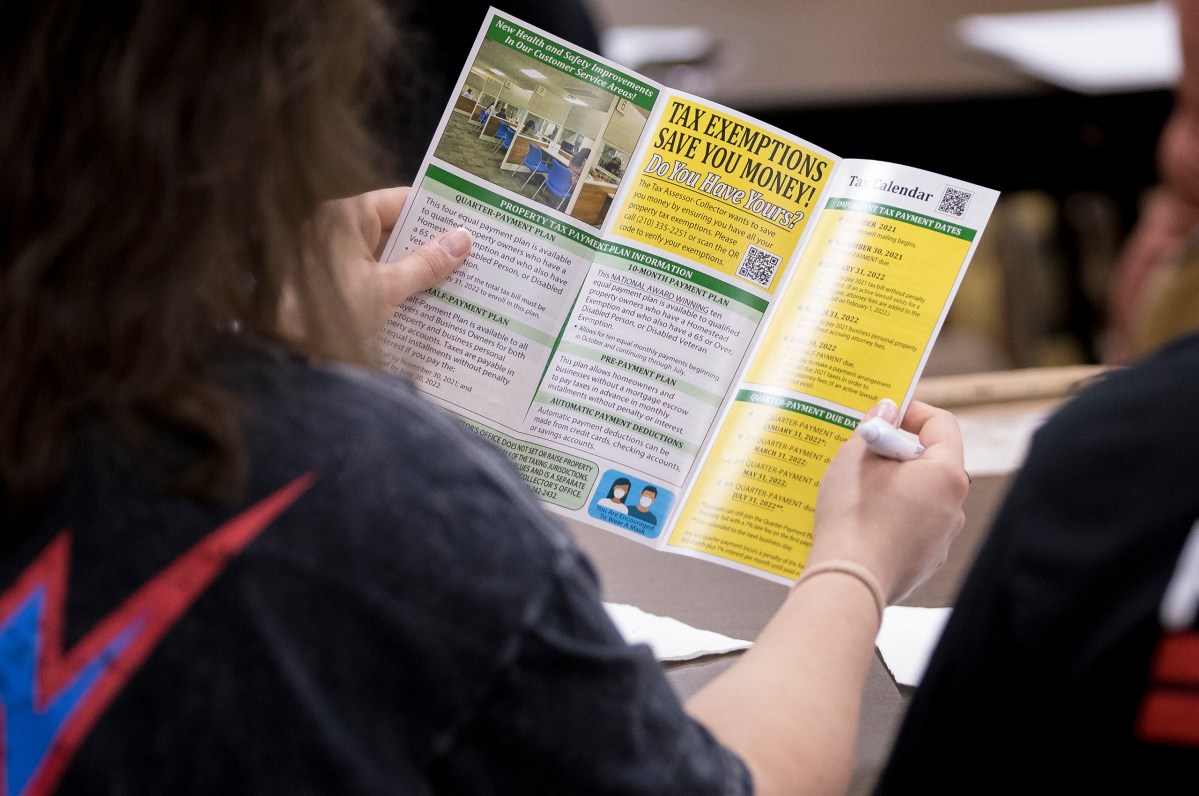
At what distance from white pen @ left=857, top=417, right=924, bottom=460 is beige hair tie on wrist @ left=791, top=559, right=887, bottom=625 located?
3.2 inches

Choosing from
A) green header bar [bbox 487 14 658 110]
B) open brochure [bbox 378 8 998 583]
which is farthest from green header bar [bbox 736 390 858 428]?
green header bar [bbox 487 14 658 110]

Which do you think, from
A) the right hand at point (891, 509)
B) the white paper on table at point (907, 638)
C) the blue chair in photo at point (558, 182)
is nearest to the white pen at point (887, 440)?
the right hand at point (891, 509)

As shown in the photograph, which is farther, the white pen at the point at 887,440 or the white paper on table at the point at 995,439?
the white paper on table at the point at 995,439

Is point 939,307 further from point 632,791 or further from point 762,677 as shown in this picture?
point 632,791

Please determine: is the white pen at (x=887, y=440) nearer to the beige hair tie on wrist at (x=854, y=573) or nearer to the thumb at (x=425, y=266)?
the beige hair tie on wrist at (x=854, y=573)

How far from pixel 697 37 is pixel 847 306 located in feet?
9.91

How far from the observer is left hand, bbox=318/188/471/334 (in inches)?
29.6

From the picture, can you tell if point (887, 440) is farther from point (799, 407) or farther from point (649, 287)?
point (649, 287)

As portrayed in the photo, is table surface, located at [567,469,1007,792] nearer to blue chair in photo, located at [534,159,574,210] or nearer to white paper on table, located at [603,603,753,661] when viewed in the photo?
white paper on table, located at [603,603,753,661]

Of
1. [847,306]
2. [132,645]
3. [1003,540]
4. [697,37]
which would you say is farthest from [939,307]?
[697,37]

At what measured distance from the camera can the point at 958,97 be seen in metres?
3.28

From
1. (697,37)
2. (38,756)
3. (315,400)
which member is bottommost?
(38,756)

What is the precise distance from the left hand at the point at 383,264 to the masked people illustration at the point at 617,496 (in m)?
0.18

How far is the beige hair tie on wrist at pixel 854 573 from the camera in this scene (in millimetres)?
666
